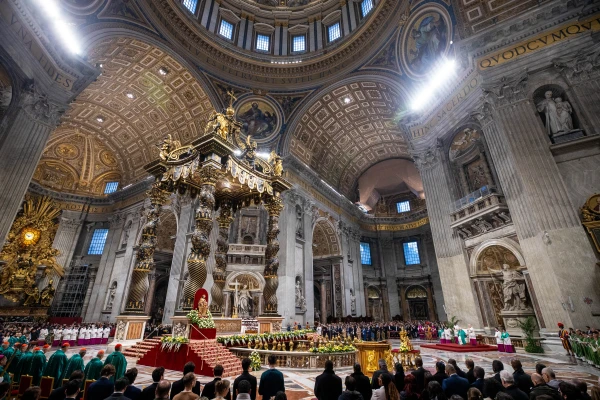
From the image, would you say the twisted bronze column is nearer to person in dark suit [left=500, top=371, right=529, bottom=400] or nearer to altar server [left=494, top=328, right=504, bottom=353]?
person in dark suit [left=500, top=371, right=529, bottom=400]

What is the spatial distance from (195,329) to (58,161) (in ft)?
72.1

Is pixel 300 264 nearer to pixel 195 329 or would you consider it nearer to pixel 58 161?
pixel 195 329

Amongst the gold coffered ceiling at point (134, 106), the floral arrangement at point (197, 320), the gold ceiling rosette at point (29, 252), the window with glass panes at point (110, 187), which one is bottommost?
the floral arrangement at point (197, 320)

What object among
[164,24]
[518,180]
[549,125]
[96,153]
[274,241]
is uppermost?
[164,24]

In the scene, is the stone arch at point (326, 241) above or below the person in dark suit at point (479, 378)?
above

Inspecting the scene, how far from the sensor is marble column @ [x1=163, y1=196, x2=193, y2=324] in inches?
575

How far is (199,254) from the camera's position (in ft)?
26.1

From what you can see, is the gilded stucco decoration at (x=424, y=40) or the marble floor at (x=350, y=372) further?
the gilded stucco decoration at (x=424, y=40)

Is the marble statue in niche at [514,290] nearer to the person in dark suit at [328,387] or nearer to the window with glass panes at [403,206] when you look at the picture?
the person in dark suit at [328,387]

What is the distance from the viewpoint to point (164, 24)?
591 inches

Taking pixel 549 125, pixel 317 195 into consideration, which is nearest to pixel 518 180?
pixel 549 125

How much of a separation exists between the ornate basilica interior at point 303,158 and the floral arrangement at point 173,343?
1.34 metres

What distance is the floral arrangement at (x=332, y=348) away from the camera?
6844 mm

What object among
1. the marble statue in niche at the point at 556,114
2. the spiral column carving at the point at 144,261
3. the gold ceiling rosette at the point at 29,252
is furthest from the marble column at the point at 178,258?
the marble statue in niche at the point at 556,114
